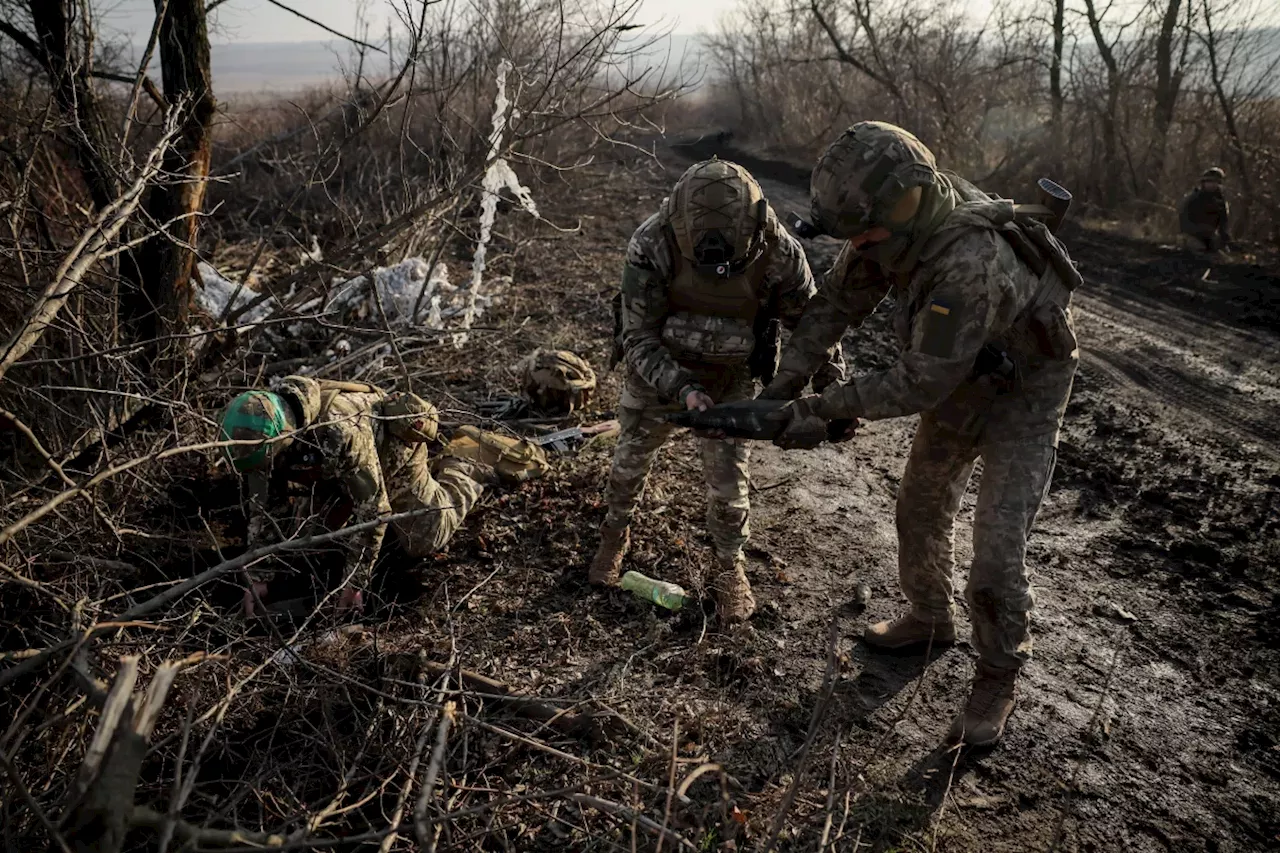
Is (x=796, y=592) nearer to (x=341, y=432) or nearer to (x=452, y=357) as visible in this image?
(x=341, y=432)

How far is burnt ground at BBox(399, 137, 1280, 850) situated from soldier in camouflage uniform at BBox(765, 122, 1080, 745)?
0.32 metres

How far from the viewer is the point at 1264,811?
2633 mm

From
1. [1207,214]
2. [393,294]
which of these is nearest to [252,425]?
[393,294]

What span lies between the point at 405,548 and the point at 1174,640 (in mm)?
3650

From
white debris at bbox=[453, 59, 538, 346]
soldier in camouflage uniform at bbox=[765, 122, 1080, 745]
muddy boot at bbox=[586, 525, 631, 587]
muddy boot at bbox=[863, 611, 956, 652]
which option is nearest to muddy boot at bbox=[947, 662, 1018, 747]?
soldier in camouflage uniform at bbox=[765, 122, 1080, 745]

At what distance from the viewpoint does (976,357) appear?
263cm

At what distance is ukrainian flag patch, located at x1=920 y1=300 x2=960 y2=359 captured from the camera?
2.49 metres

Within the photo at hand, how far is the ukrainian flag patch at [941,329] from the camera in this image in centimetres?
249

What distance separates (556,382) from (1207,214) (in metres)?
9.34

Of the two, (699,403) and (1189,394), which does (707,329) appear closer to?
(699,403)

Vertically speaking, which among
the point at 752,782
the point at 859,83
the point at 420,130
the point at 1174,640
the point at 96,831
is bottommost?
the point at 752,782

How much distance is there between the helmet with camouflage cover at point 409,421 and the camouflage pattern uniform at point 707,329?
106 cm

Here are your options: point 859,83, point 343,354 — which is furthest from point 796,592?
point 859,83

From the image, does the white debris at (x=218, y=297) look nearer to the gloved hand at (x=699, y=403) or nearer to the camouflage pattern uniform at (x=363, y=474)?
the camouflage pattern uniform at (x=363, y=474)
